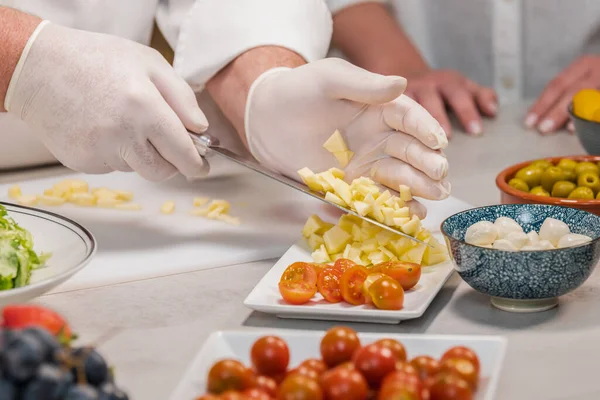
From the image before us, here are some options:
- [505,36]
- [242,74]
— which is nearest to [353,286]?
[242,74]

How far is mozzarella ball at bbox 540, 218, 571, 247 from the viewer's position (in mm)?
1174

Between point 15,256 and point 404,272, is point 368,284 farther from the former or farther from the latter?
Answer: point 15,256

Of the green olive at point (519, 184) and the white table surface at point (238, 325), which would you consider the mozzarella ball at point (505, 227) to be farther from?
the green olive at point (519, 184)

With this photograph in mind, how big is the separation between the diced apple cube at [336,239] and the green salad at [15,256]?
40cm

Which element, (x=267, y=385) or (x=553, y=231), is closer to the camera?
(x=267, y=385)

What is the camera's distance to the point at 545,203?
1333 mm

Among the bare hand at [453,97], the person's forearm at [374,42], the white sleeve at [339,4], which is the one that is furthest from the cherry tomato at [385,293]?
the white sleeve at [339,4]

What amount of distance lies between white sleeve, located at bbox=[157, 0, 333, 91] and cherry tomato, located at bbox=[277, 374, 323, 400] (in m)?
1.03

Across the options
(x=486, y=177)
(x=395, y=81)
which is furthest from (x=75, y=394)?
(x=486, y=177)

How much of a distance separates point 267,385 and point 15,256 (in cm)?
48

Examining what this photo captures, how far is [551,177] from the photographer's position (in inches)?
56.1

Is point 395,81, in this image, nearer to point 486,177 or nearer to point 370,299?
point 370,299

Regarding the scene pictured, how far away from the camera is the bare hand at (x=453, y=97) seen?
211 cm

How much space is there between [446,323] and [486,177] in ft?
2.17
